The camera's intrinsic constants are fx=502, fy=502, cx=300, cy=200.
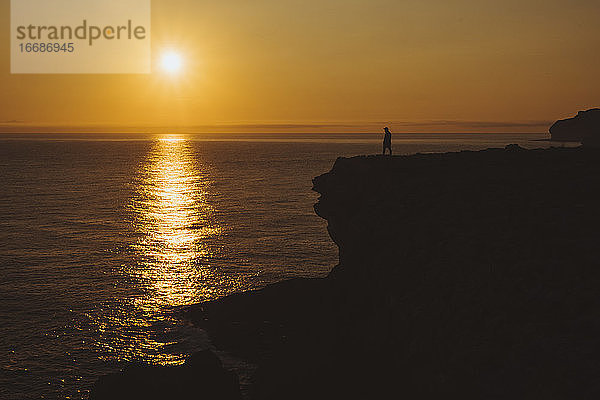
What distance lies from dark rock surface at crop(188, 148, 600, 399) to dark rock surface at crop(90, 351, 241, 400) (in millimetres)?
2491

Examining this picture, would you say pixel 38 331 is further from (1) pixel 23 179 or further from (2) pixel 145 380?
(1) pixel 23 179

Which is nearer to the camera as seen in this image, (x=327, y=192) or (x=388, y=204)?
(x=388, y=204)

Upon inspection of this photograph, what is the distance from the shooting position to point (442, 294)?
56.9 feet

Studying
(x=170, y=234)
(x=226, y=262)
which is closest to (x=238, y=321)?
(x=226, y=262)

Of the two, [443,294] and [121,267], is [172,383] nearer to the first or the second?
[443,294]

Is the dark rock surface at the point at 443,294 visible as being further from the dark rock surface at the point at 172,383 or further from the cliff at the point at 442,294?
the dark rock surface at the point at 172,383

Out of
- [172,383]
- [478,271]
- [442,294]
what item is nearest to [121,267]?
[172,383]

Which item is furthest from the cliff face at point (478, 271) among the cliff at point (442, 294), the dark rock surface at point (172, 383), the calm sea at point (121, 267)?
the calm sea at point (121, 267)

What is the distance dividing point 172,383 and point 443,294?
10.0 metres

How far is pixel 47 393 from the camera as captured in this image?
901 inches

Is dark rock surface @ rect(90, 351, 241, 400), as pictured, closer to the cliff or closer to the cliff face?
the cliff

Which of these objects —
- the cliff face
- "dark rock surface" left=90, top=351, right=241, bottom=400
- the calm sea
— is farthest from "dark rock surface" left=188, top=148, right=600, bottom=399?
the calm sea

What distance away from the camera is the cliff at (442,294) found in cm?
1340

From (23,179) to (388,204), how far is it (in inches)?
4431
